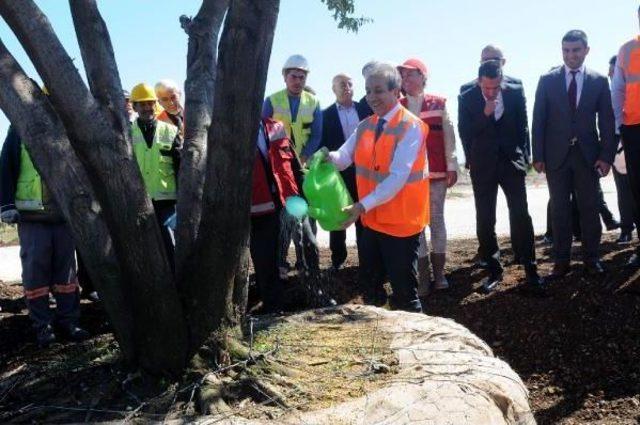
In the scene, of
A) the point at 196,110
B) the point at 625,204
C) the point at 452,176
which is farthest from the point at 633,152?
the point at 196,110

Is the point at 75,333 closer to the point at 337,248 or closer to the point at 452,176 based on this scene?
the point at 337,248

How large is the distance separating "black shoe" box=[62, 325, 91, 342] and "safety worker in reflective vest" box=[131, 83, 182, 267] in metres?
0.92

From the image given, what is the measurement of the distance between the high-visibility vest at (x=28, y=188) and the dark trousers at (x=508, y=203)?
11.8 ft

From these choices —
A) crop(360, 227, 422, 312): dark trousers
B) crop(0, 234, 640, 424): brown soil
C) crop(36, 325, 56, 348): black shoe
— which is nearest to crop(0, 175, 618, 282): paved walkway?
crop(0, 234, 640, 424): brown soil

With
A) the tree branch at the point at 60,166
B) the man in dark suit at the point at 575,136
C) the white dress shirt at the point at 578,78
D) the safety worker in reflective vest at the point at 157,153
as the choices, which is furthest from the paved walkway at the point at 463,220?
the tree branch at the point at 60,166

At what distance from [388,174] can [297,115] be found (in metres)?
2.56

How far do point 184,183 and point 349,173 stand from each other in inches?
119

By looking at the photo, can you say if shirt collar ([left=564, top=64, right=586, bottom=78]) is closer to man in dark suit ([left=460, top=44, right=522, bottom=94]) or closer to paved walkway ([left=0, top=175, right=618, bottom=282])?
man in dark suit ([left=460, top=44, right=522, bottom=94])

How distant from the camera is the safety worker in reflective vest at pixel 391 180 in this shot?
408 centimetres

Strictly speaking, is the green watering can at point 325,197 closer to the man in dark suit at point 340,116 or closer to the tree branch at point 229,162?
the tree branch at point 229,162

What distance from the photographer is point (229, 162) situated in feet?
10.4

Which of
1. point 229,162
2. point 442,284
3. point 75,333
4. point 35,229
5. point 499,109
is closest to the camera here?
point 229,162

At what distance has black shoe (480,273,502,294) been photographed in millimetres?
6066

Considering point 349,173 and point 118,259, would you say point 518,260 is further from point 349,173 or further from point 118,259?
point 118,259
